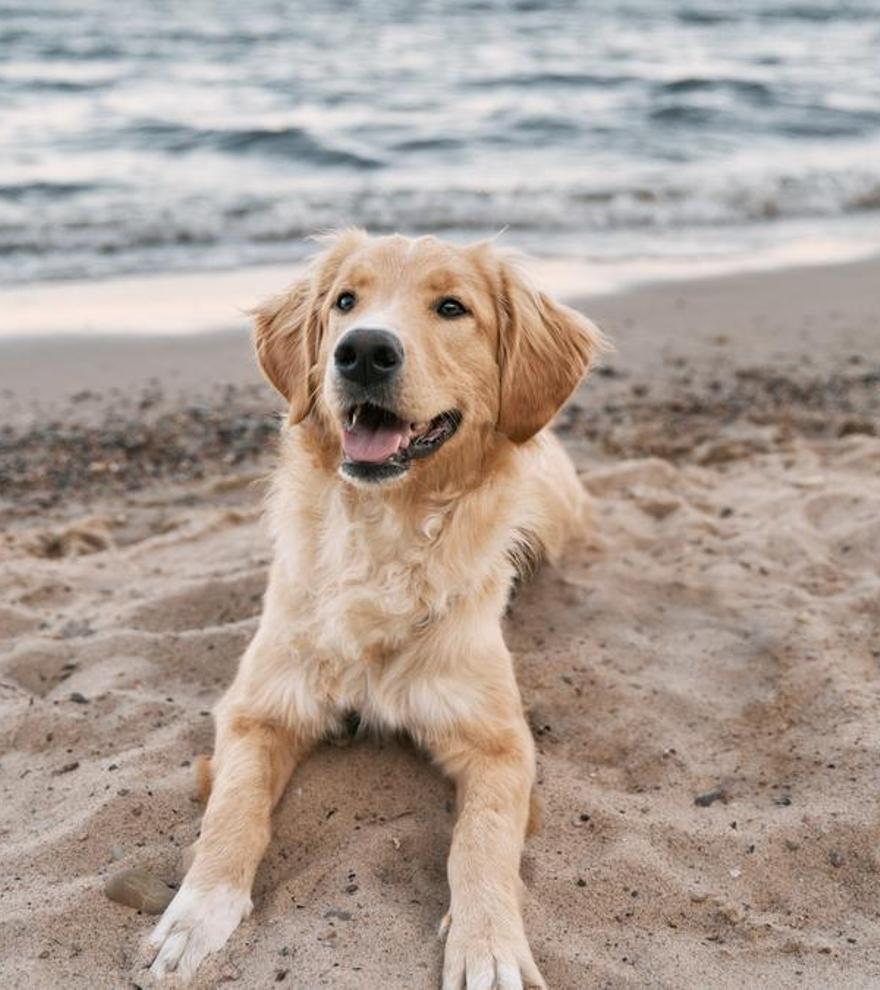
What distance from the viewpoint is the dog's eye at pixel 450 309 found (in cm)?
380

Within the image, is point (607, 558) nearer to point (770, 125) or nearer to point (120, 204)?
point (120, 204)

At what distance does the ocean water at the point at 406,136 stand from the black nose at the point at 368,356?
22.0 ft

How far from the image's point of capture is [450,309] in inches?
150

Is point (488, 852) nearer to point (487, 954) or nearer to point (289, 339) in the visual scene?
point (487, 954)

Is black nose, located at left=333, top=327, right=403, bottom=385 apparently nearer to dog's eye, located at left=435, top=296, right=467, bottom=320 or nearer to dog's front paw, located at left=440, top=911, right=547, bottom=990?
dog's eye, located at left=435, top=296, right=467, bottom=320

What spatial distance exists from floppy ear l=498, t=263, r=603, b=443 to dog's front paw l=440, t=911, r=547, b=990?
1.58m

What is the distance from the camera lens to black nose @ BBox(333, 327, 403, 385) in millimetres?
3312

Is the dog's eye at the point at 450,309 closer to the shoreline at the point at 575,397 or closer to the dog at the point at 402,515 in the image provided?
the dog at the point at 402,515

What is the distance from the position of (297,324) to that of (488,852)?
1946 millimetres

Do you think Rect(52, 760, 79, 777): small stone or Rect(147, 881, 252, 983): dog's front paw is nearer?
Rect(147, 881, 252, 983): dog's front paw

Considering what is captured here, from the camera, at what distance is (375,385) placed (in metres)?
3.37

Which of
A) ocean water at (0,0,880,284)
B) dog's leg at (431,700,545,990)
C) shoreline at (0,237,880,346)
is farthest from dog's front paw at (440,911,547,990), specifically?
ocean water at (0,0,880,284)

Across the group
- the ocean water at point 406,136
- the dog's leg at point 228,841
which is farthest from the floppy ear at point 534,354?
the ocean water at point 406,136

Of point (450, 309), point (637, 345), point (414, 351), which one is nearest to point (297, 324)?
point (450, 309)
